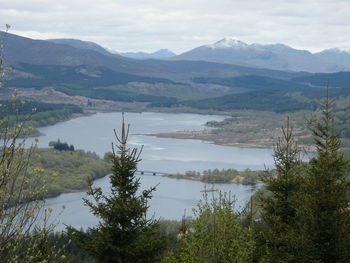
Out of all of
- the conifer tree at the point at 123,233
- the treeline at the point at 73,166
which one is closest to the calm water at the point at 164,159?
the treeline at the point at 73,166

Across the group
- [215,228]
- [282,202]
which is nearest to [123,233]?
[215,228]

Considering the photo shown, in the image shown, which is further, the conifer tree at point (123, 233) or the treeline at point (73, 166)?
the treeline at point (73, 166)

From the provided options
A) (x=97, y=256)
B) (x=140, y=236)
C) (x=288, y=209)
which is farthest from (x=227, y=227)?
(x=288, y=209)

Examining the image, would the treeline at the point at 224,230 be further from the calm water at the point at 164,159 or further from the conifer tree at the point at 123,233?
the calm water at the point at 164,159

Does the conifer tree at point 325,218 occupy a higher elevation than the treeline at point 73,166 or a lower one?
higher

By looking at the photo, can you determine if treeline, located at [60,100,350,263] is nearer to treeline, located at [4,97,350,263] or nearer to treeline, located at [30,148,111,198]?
treeline, located at [4,97,350,263]

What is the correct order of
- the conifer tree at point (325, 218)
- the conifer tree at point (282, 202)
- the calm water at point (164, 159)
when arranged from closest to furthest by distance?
the conifer tree at point (325, 218) < the conifer tree at point (282, 202) < the calm water at point (164, 159)

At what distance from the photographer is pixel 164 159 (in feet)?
330

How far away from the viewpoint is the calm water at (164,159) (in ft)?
218

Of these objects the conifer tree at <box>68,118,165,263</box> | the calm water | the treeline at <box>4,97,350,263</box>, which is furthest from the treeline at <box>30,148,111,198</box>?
the conifer tree at <box>68,118,165,263</box>

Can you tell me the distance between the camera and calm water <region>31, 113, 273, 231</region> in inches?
2618

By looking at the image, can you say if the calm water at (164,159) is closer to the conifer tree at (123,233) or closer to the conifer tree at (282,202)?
the conifer tree at (282,202)

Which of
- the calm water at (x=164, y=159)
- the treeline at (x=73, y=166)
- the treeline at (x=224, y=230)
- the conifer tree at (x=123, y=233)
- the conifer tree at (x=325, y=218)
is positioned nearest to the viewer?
the treeline at (x=224, y=230)

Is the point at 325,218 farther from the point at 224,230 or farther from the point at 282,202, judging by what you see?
the point at 224,230
